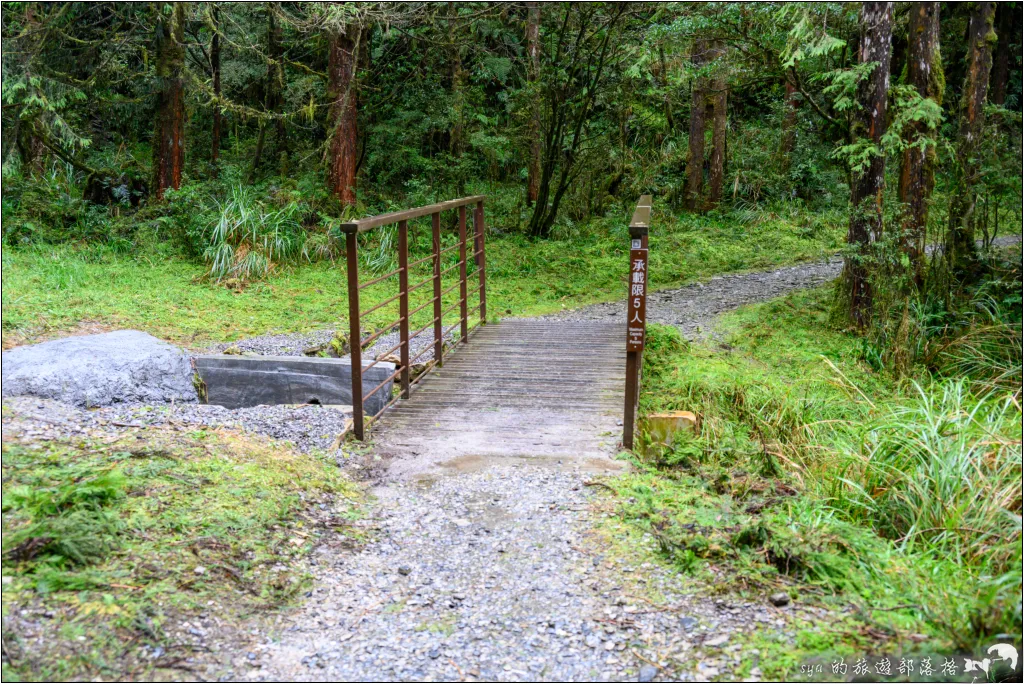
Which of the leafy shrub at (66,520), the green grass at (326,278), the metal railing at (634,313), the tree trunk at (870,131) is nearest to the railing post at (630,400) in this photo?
the metal railing at (634,313)

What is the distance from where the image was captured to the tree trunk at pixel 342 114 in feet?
39.6

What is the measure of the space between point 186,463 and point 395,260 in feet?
24.7

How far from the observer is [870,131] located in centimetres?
793

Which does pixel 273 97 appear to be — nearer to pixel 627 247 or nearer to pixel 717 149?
pixel 627 247

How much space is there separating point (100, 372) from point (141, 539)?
8.10 ft

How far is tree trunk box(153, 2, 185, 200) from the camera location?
1200cm

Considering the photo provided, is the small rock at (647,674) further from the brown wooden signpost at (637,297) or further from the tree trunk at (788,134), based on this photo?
the tree trunk at (788,134)

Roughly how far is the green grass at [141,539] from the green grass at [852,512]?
1.56 metres

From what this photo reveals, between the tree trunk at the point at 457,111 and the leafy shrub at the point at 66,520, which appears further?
the tree trunk at the point at 457,111

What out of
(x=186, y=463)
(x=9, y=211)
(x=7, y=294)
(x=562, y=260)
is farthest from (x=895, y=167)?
(x=9, y=211)

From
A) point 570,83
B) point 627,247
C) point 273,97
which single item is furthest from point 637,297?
point 273,97

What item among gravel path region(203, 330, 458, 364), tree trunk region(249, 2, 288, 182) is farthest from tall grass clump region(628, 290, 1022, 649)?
tree trunk region(249, 2, 288, 182)

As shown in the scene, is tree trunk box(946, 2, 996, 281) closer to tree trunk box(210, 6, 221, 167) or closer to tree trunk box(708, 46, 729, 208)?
tree trunk box(708, 46, 729, 208)

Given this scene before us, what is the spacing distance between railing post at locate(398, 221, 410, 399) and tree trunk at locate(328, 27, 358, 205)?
714cm
